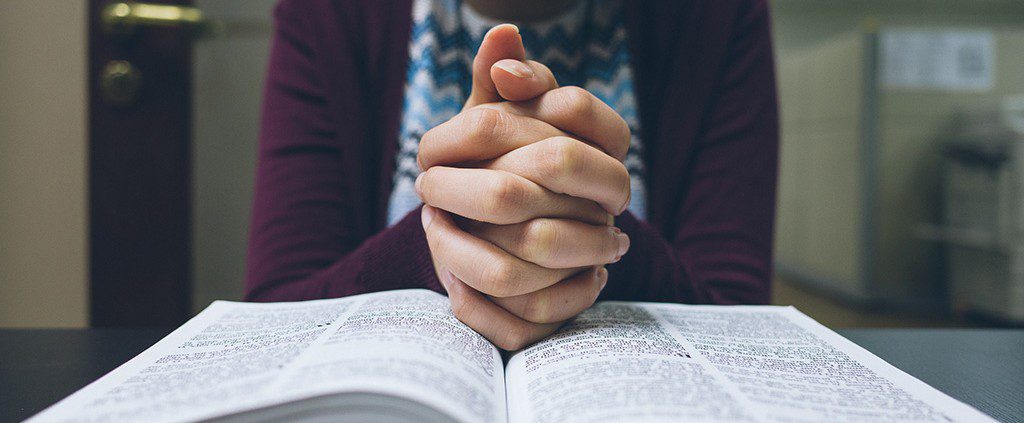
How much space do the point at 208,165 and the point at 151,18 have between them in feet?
1.22

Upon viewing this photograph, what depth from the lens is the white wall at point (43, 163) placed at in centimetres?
97

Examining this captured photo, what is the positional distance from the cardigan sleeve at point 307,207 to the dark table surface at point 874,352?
144 mm

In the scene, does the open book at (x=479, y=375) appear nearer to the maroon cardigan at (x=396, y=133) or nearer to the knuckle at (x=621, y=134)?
the knuckle at (x=621, y=134)

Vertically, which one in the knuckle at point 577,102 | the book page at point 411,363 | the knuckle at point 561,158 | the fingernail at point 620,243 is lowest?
the book page at point 411,363

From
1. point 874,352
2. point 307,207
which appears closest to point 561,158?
point 874,352

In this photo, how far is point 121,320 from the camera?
99 centimetres

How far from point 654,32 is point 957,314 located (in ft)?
7.23

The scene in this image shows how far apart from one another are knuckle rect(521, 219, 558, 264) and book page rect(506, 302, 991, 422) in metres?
0.05

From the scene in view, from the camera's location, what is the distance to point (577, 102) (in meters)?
0.34

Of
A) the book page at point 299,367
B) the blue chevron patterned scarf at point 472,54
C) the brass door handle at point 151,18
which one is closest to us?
the book page at point 299,367

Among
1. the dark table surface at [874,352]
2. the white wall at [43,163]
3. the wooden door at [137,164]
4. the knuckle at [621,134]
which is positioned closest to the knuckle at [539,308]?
the knuckle at [621,134]

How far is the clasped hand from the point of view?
32 cm

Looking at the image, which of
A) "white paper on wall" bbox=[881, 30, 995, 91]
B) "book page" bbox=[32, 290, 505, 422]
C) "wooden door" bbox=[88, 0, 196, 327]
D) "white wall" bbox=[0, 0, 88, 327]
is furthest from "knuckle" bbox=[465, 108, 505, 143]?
"white paper on wall" bbox=[881, 30, 995, 91]

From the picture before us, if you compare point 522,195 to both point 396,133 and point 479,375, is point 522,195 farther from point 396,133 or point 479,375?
point 396,133
